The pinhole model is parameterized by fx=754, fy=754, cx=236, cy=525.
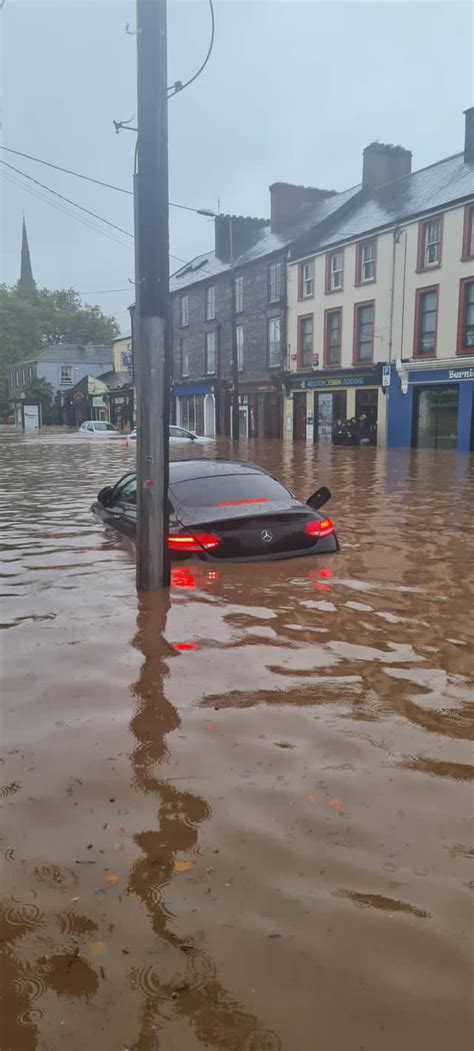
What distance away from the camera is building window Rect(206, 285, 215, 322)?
46.4m

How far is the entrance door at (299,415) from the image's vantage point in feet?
125

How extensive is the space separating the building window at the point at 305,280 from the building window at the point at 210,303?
33.3 feet

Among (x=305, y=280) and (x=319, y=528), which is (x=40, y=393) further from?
(x=319, y=528)

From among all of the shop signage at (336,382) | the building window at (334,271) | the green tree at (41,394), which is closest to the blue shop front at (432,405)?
the shop signage at (336,382)

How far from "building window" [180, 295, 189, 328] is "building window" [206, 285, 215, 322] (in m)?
2.75

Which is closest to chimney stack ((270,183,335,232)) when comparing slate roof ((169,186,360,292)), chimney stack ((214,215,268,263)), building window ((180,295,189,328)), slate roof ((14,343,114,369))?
slate roof ((169,186,360,292))

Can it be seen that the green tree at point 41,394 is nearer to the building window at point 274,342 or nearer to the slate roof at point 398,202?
the building window at point 274,342

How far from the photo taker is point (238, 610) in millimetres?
6125

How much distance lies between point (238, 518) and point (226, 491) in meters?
0.55

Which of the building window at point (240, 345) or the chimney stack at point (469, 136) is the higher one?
the chimney stack at point (469, 136)

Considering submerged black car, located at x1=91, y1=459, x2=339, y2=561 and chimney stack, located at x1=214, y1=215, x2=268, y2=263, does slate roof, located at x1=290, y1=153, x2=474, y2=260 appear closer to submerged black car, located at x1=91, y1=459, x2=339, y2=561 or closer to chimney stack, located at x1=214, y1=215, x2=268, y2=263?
chimney stack, located at x1=214, y1=215, x2=268, y2=263

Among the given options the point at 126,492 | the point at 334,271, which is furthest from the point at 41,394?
the point at 126,492

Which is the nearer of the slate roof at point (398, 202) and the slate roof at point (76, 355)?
the slate roof at point (398, 202)

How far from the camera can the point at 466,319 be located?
2784cm
